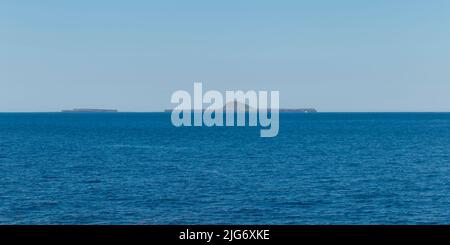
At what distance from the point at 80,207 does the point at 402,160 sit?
56.4 metres

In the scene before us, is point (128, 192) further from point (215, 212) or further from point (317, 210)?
point (317, 210)

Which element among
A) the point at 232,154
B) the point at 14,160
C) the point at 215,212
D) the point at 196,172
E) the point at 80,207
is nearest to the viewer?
the point at 215,212

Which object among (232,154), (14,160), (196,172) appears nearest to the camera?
(196,172)

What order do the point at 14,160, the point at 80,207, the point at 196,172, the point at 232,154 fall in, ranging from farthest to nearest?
the point at 232,154
the point at 14,160
the point at 196,172
the point at 80,207

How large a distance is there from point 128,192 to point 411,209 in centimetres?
2660

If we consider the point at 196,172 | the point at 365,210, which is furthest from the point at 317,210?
the point at 196,172

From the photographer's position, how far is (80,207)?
41906 mm

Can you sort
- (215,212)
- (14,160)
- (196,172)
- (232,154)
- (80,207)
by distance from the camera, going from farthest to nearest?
(232,154) → (14,160) → (196,172) → (80,207) → (215,212)
